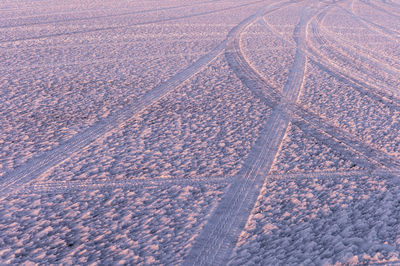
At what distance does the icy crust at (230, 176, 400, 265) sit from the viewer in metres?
2.19

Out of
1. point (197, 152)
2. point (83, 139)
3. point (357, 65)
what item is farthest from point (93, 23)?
point (197, 152)

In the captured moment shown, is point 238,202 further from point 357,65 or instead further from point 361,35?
point 361,35

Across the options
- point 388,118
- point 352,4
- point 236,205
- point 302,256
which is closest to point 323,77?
point 388,118

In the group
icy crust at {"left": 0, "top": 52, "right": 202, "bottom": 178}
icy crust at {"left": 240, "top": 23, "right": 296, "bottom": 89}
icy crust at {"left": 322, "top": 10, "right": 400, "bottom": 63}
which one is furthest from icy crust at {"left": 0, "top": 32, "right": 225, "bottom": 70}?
icy crust at {"left": 322, "top": 10, "right": 400, "bottom": 63}

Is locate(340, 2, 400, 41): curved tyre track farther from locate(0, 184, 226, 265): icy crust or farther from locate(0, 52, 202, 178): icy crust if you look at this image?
locate(0, 184, 226, 265): icy crust

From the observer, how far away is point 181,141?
11.7 feet

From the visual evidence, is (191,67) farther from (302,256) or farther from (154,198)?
(302,256)

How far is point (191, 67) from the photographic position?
584cm

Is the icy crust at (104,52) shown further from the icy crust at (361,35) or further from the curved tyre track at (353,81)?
the icy crust at (361,35)

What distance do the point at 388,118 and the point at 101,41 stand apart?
5672mm

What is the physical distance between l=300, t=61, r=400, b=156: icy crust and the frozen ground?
27 mm

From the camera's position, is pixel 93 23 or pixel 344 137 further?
pixel 93 23

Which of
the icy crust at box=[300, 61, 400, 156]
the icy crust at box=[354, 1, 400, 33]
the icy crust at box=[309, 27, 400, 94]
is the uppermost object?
the icy crust at box=[354, 1, 400, 33]

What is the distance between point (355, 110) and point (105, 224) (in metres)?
3.40
